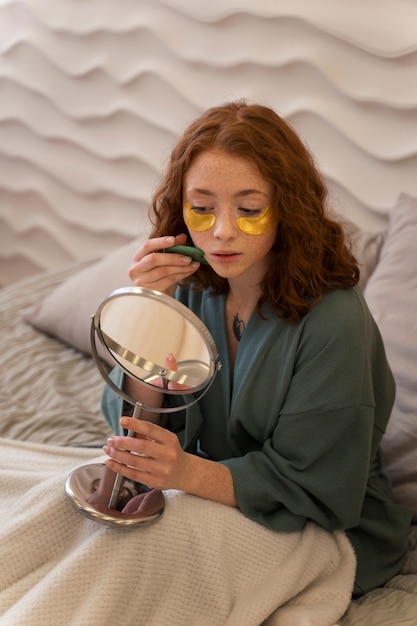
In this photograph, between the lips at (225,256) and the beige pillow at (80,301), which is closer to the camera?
the lips at (225,256)

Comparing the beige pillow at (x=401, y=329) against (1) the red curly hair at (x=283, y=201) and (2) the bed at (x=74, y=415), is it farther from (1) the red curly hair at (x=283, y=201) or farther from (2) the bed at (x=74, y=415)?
(1) the red curly hair at (x=283, y=201)

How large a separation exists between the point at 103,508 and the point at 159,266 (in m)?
0.33

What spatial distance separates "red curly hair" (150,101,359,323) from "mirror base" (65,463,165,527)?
12.5 inches

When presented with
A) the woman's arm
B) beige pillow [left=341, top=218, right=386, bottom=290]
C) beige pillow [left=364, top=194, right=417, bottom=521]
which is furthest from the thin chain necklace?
beige pillow [left=341, top=218, right=386, bottom=290]

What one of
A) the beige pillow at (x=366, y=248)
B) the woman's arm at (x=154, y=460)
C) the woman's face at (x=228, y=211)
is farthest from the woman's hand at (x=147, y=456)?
the beige pillow at (x=366, y=248)

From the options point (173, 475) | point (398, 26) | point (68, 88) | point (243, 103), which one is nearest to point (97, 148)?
point (68, 88)

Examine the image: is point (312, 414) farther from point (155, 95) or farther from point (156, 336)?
point (155, 95)

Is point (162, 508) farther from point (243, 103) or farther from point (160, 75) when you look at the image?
point (160, 75)

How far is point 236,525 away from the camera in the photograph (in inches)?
45.3

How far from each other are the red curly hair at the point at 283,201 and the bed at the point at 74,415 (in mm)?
329

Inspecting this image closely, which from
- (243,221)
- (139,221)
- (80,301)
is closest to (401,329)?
(243,221)

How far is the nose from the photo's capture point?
1.12 meters

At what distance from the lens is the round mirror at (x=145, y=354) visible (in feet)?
3.22

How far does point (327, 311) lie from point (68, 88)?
160cm
